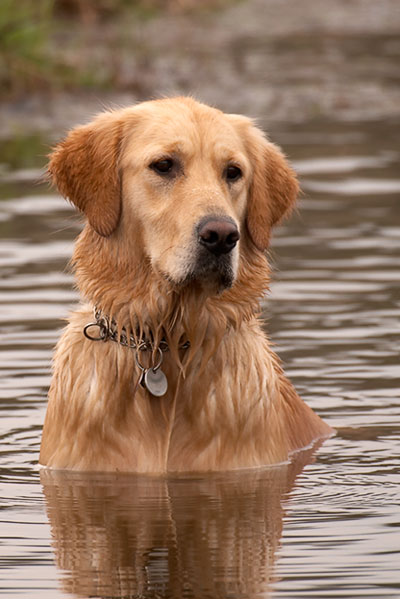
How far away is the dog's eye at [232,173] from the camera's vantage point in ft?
25.1

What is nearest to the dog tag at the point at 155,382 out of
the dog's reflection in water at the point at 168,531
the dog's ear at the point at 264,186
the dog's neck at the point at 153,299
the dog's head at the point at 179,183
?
the dog's neck at the point at 153,299

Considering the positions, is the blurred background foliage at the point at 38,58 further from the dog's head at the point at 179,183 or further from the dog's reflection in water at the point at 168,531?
the dog's reflection in water at the point at 168,531

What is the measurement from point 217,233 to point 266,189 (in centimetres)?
105

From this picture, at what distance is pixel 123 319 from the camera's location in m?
7.66

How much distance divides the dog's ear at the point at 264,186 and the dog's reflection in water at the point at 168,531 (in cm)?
123

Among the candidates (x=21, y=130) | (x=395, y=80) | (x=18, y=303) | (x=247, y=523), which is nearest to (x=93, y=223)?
(x=247, y=523)

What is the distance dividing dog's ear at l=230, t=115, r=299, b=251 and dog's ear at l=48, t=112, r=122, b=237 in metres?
0.65

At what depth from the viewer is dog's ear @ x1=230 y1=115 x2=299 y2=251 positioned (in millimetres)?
7906

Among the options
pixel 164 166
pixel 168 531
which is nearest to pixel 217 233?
pixel 164 166

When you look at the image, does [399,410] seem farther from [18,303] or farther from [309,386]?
[18,303]

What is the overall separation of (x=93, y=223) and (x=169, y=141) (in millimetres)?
547

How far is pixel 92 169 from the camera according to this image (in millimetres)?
7793

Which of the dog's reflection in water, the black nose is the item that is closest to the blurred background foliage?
the dog's reflection in water

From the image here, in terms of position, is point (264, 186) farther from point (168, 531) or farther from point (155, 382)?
point (168, 531)
